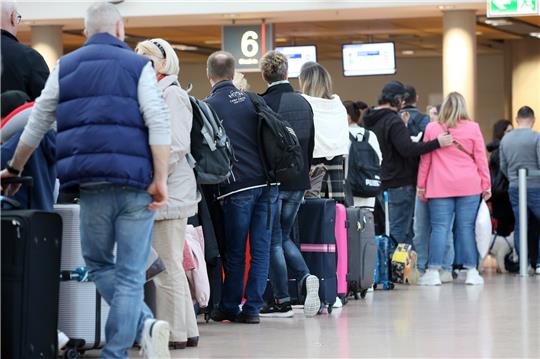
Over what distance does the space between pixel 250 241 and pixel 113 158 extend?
9.38 ft

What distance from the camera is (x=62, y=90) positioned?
535 centimetres

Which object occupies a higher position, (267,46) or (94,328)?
(267,46)

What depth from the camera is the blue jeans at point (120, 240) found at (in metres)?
5.28

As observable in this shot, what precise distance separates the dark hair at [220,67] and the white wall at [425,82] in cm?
1840

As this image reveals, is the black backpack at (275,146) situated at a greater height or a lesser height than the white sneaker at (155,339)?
greater

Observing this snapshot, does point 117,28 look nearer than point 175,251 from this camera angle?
Yes

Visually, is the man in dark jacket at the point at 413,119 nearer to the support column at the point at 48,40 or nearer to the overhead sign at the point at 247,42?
the overhead sign at the point at 247,42

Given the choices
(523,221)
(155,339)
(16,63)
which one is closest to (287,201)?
(16,63)

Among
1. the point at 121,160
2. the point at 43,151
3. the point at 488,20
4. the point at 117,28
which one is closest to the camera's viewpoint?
the point at 121,160

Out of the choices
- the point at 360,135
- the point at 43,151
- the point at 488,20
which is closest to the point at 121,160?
the point at 43,151

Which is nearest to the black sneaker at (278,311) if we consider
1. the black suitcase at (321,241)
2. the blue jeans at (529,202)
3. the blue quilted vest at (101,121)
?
the black suitcase at (321,241)

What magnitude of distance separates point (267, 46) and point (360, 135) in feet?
25.9

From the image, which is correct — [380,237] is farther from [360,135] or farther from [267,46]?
[267,46]

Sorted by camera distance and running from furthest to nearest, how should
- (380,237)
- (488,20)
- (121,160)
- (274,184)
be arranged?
(488,20)
(380,237)
(274,184)
(121,160)
